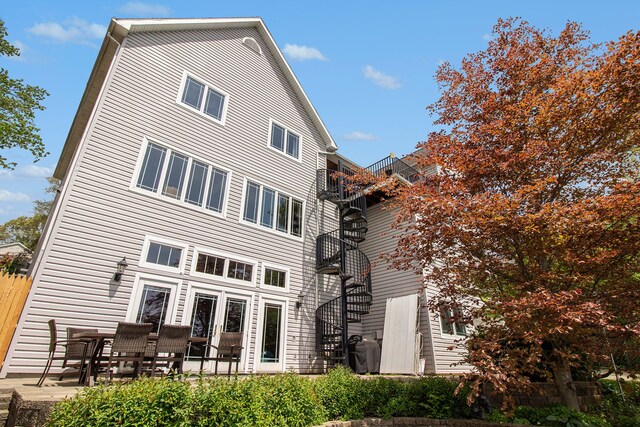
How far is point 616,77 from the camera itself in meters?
4.54

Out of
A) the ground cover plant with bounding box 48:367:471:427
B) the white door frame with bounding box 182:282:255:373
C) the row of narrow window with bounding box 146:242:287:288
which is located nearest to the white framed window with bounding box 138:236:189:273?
the row of narrow window with bounding box 146:242:287:288

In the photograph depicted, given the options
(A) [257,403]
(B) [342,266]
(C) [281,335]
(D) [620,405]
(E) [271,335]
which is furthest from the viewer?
(B) [342,266]

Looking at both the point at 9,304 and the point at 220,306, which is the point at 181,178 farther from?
the point at 9,304

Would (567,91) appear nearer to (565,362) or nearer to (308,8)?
(565,362)

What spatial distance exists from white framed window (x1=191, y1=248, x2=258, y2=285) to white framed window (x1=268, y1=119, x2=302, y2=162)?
4426 millimetres

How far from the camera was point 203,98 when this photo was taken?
32.3 feet

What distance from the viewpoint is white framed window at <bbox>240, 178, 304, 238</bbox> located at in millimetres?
9891

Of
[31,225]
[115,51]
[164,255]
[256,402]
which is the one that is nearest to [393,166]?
[164,255]

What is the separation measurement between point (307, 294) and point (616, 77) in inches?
348

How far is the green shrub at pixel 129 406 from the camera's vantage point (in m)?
3.06

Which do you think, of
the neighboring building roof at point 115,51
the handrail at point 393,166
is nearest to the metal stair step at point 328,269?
the handrail at point 393,166

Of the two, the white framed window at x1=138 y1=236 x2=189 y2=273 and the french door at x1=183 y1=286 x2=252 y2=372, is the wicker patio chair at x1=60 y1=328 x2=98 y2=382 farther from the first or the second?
the french door at x1=183 y1=286 x2=252 y2=372

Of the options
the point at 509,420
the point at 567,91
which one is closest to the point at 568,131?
the point at 567,91

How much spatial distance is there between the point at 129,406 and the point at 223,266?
18.0 ft
